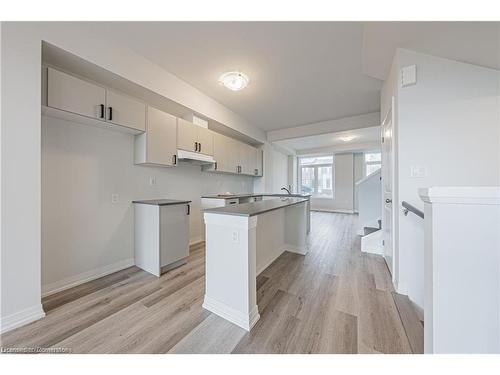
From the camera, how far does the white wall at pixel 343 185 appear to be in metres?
7.58

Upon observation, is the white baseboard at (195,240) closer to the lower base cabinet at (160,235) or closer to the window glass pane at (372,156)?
the lower base cabinet at (160,235)

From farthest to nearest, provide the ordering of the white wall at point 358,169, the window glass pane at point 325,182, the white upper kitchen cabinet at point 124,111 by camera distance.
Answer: the window glass pane at point 325,182 < the white wall at point 358,169 < the white upper kitchen cabinet at point 124,111

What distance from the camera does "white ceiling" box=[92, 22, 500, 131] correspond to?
5.38ft

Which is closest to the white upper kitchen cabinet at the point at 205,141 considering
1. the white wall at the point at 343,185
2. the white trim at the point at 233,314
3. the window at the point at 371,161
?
the white trim at the point at 233,314

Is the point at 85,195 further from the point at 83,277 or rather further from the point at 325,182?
the point at 325,182

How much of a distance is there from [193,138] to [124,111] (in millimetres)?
1081

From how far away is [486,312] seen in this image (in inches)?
35.7

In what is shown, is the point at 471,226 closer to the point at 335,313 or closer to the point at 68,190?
the point at 335,313

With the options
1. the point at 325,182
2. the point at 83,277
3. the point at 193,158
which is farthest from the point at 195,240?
the point at 325,182

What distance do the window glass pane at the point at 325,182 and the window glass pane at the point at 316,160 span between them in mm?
302

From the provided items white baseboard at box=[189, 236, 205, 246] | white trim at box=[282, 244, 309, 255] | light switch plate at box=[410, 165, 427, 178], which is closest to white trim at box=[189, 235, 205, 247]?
white baseboard at box=[189, 236, 205, 246]

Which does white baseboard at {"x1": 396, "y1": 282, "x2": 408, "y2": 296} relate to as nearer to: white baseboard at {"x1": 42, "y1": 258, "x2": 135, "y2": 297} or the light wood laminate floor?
the light wood laminate floor

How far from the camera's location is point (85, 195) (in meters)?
2.21
